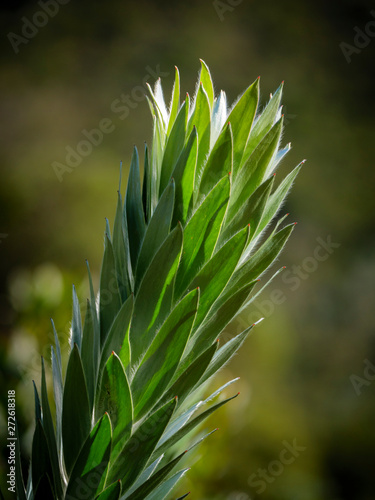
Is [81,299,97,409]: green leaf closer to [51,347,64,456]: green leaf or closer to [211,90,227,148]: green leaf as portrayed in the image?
[51,347,64,456]: green leaf

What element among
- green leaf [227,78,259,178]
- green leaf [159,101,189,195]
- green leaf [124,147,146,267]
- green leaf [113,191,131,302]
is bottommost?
green leaf [113,191,131,302]

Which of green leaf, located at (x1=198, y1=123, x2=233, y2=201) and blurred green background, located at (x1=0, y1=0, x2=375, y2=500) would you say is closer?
green leaf, located at (x1=198, y1=123, x2=233, y2=201)

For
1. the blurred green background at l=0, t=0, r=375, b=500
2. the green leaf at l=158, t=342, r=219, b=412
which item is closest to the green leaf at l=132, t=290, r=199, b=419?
the green leaf at l=158, t=342, r=219, b=412

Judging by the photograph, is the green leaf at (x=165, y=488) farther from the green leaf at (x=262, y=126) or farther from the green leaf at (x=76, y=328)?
the green leaf at (x=262, y=126)

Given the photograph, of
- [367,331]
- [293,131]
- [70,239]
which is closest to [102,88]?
[70,239]

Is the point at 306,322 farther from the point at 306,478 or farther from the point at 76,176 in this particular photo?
the point at 76,176

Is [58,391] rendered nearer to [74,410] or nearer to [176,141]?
[74,410]

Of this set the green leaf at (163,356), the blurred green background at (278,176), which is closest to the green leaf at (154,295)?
the green leaf at (163,356)
